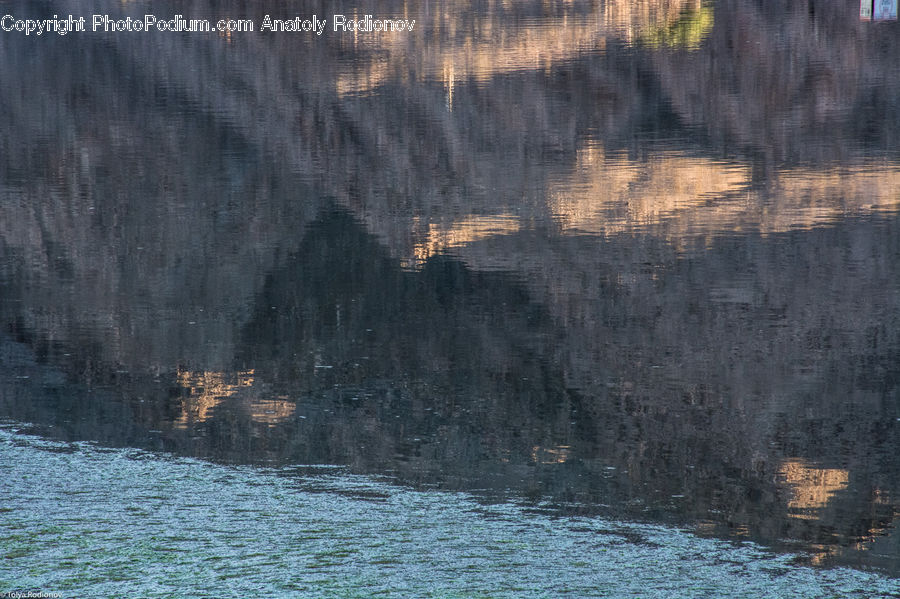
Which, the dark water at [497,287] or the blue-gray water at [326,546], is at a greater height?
the dark water at [497,287]

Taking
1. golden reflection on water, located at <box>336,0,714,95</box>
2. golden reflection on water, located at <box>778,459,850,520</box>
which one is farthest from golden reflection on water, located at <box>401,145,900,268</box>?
golden reflection on water, located at <box>336,0,714,95</box>

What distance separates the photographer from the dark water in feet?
19.2

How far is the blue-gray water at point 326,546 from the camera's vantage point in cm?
452

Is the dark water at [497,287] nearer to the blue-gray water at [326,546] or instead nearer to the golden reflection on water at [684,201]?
the golden reflection on water at [684,201]

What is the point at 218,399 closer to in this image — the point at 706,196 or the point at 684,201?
the point at 684,201

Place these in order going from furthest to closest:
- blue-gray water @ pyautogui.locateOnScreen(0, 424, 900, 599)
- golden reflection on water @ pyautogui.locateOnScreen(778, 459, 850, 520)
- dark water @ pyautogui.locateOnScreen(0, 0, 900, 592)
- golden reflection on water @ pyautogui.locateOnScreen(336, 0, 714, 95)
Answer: golden reflection on water @ pyautogui.locateOnScreen(336, 0, 714, 95) → dark water @ pyautogui.locateOnScreen(0, 0, 900, 592) → golden reflection on water @ pyautogui.locateOnScreen(778, 459, 850, 520) → blue-gray water @ pyautogui.locateOnScreen(0, 424, 900, 599)

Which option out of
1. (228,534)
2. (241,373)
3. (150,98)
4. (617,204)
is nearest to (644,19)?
(150,98)

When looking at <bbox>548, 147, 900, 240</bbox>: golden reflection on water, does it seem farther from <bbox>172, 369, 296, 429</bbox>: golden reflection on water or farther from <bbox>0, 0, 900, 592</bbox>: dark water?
<bbox>172, 369, 296, 429</bbox>: golden reflection on water

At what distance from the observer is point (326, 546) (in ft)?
16.0

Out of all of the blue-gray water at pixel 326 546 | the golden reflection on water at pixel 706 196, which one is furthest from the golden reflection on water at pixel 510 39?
the blue-gray water at pixel 326 546

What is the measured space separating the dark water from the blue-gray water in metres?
0.20

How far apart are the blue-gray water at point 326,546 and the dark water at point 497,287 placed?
0.20 m

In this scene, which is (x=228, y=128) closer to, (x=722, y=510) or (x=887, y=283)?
(x=887, y=283)

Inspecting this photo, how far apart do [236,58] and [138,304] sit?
13.7 m
